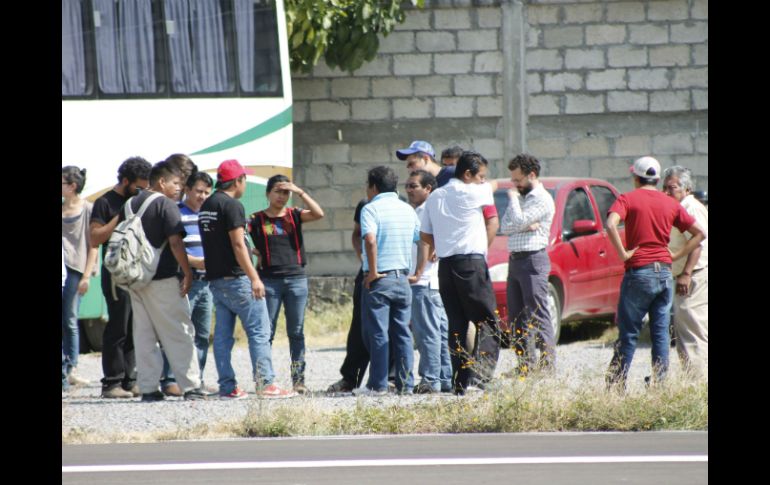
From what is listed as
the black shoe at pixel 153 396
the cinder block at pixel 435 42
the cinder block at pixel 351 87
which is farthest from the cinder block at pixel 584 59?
the black shoe at pixel 153 396

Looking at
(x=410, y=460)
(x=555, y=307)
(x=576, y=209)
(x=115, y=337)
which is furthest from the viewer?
(x=576, y=209)

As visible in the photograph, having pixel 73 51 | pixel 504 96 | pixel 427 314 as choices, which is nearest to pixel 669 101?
pixel 504 96

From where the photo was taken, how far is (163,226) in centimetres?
1037

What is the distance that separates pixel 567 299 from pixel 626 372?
3659mm

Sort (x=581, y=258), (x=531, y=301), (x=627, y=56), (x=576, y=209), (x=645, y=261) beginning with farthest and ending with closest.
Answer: (x=627, y=56) < (x=576, y=209) < (x=581, y=258) < (x=531, y=301) < (x=645, y=261)

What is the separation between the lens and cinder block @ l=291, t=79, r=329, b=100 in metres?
→ 18.2

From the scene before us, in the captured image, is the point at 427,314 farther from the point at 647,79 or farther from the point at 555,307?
the point at 647,79

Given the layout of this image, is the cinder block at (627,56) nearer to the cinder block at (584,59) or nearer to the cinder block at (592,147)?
the cinder block at (584,59)

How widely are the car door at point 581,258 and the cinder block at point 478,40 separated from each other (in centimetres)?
440

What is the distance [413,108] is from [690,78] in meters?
3.56

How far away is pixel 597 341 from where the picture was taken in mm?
14852
